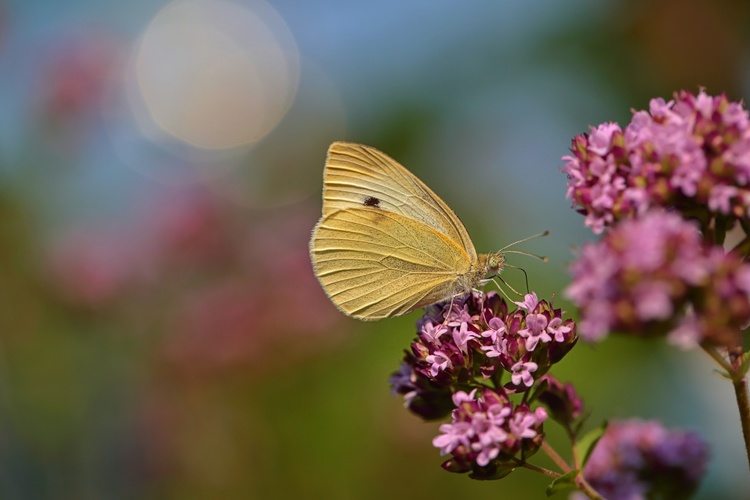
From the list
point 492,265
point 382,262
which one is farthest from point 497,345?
point 382,262

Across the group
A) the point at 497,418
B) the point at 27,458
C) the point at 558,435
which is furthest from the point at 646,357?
the point at 27,458

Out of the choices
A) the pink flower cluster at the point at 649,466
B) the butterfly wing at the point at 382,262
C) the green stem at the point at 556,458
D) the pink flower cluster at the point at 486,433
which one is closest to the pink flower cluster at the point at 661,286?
the pink flower cluster at the point at 486,433

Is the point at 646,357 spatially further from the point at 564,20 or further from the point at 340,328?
the point at 564,20

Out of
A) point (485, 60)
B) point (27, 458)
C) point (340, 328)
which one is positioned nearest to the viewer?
point (27, 458)

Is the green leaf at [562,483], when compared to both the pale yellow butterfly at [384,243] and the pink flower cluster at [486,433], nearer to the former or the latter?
the pink flower cluster at [486,433]

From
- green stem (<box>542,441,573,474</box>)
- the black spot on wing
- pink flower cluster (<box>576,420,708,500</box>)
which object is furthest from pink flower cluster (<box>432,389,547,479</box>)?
the black spot on wing

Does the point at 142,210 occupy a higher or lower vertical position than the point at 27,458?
higher
